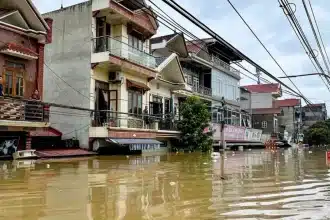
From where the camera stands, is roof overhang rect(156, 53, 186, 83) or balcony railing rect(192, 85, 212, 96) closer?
roof overhang rect(156, 53, 186, 83)

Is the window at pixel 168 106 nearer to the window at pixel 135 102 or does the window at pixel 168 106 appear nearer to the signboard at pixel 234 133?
the window at pixel 135 102

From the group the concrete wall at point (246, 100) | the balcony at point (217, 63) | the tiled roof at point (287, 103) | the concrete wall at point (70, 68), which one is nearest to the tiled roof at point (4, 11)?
the concrete wall at point (70, 68)

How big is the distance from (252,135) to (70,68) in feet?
97.4

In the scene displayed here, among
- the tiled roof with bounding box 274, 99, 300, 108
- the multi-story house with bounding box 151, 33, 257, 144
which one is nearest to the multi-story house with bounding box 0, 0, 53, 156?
the multi-story house with bounding box 151, 33, 257, 144

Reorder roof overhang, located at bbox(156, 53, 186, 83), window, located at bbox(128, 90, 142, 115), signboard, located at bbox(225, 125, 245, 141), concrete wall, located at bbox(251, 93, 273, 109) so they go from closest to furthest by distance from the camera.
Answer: window, located at bbox(128, 90, 142, 115)
roof overhang, located at bbox(156, 53, 186, 83)
signboard, located at bbox(225, 125, 245, 141)
concrete wall, located at bbox(251, 93, 273, 109)

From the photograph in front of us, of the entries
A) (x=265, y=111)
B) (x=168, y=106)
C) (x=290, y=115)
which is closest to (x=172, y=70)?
(x=168, y=106)

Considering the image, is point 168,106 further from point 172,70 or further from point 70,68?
point 70,68

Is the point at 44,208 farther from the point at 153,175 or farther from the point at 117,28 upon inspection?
the point at 117,28

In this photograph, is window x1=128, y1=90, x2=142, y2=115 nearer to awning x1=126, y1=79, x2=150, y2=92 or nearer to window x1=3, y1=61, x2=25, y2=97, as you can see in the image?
awning x1=126, y1=79, x2=150, y2=92

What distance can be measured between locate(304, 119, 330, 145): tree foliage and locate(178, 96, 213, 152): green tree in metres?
44.9

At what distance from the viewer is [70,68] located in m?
23.1

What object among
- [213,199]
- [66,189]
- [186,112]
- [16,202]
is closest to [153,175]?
[66,189]

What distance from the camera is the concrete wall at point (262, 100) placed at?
67.7 m

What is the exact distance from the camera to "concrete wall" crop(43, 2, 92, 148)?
22.5 metres
